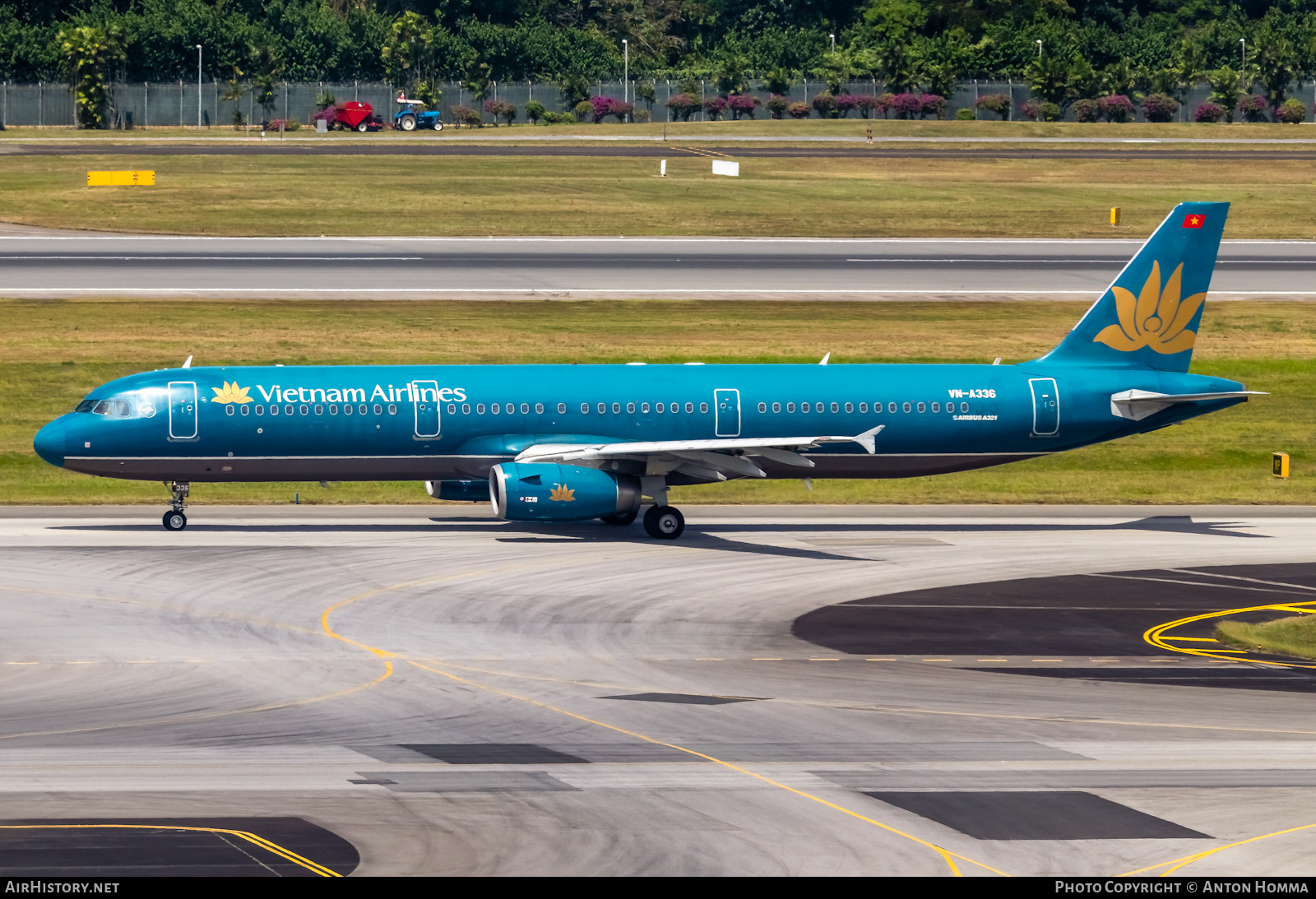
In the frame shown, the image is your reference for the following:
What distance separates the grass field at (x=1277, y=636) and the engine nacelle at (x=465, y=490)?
20.0 meters

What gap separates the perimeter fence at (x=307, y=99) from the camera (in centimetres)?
16050

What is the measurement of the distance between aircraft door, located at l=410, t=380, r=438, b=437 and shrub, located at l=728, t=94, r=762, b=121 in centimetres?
12482

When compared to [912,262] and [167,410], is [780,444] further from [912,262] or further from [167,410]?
[912,262]

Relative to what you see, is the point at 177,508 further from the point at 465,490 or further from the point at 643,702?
the point at 643,702

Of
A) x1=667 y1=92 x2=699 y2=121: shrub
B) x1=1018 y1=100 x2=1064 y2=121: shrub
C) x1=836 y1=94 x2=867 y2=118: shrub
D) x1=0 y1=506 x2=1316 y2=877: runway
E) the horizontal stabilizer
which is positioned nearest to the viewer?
x1=0 y1=506 x2=1316 y2=877: runway

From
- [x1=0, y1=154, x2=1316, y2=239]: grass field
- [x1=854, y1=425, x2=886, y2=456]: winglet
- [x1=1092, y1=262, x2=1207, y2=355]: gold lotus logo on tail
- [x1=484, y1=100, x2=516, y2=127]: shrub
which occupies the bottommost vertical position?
[x1=854, y1=425, x2=886, y2=456]: winglet

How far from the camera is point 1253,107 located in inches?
6304

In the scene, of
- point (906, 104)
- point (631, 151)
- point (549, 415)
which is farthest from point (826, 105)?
point (549, 415)

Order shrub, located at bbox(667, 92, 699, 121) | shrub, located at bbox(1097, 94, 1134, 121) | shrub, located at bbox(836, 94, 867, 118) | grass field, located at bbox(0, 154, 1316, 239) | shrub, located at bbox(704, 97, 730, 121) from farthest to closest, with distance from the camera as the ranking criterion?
1. shrub, located at bbox(667, 92, 699, 121)
2. shrub, located at bbox(704, 97, 730, 121)
3. shrub, located at bbox(836, 94, 867, 118)
4. shrub, located at bbox(1097, 94, 1134, 121)
5. grass field, located at bbox(0, 154, 1316, 239)

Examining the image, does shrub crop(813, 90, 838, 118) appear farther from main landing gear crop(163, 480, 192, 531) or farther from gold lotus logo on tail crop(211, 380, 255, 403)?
gold lotus logo on tail crop(211, 380, 255, 403)

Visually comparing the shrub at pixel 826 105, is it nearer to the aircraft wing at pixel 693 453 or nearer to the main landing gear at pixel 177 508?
the aircraft wing at pixel 693 453

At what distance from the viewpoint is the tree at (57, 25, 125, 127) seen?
518 feet

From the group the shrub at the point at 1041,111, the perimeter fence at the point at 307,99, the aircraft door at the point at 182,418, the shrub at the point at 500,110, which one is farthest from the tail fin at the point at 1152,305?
the shrub at the point at 500,110

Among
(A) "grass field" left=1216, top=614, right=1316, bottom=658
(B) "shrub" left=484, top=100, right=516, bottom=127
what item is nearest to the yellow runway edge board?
(B) "shrub" left=484, top=100, right=516, bottom=127
